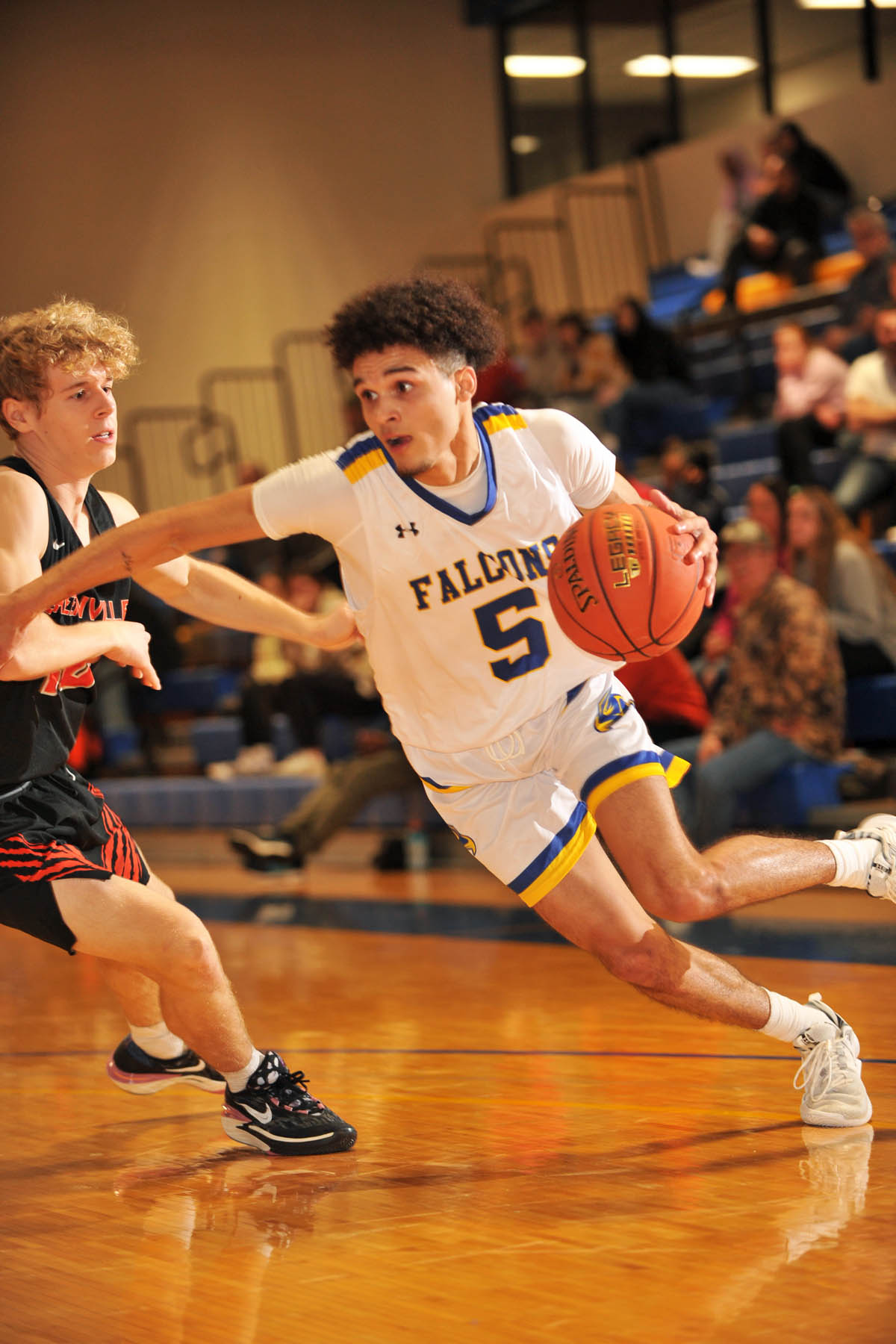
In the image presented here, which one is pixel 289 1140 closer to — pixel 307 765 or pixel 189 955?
pixel 189 955

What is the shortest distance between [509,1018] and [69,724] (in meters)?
1.60

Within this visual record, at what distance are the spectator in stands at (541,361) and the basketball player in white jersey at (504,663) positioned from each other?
869 cm

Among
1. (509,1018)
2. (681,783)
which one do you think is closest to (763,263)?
(681,783)

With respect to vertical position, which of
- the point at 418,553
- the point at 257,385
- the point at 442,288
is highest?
the point at 257,385

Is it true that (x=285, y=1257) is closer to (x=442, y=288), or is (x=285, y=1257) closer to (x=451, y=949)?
(x=442, y=288)

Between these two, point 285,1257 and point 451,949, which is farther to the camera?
point 451,949

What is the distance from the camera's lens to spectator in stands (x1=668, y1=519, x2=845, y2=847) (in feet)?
20.8

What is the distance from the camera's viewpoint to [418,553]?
10.0 feet

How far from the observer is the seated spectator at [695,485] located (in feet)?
27.9

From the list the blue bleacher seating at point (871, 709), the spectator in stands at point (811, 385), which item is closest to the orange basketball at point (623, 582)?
the blue bleacher seating at point (871, 709)

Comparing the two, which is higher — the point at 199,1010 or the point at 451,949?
the point at 199,1010

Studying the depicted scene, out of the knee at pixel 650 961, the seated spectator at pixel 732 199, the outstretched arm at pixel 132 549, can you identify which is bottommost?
the knee at pixel 650 961

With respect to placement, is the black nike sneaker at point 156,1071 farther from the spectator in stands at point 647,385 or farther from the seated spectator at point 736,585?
the spectator in stands at point 647,385

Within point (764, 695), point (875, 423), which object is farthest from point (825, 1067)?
point (875, 423)
